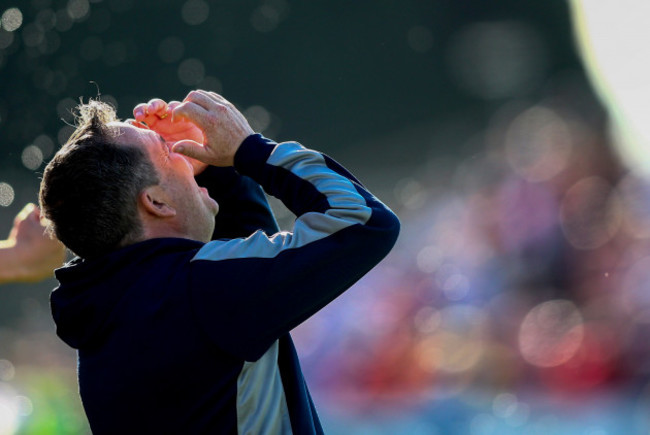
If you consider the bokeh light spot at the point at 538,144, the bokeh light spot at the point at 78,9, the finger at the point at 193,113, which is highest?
the bokeh light spot at the point at 78,9

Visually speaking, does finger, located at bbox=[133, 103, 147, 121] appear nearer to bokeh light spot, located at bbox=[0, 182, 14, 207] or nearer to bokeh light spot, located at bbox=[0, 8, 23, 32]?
bokeh light spot, located at bbox=[0, 182, 14, 207]

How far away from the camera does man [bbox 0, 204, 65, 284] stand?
194 centimetres

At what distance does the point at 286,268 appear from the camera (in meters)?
1.25

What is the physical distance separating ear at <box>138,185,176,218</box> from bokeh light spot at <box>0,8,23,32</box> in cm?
591

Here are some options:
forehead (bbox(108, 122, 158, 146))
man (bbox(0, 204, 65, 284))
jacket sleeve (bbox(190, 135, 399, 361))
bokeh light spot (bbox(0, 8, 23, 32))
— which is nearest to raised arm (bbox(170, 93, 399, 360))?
jacket sleeve (bbox(190, 135, 399, 361))

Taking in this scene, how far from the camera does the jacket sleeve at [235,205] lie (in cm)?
176

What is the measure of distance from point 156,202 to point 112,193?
88 millimetres

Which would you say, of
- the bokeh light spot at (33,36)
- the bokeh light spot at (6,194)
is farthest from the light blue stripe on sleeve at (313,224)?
the bokeh light spot at (33,36)

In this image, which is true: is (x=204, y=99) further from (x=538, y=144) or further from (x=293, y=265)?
(x=538, y=144)

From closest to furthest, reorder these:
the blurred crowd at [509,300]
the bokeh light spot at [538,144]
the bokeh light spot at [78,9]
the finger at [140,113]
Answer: the finger at [140,113] → the blurred crowd at [509,300] → the bokeh light spot at [538,144] → the bokeh light spot at [78,9]

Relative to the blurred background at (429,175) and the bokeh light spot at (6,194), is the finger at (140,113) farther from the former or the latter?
the bokeh light spot at (6,194)

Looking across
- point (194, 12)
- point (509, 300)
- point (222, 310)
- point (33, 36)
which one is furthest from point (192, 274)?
point (33, 36)

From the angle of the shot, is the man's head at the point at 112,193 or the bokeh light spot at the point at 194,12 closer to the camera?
the man's head at the point at 112,193

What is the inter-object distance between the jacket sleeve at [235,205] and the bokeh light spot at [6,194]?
4926 millimetres
